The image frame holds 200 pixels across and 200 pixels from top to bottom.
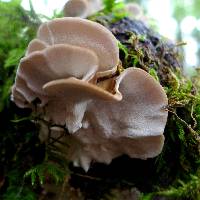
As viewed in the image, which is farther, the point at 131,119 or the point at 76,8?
the point at 76,8

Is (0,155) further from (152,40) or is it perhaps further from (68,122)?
(152,40)

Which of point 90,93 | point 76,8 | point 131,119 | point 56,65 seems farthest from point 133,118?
point 76,8

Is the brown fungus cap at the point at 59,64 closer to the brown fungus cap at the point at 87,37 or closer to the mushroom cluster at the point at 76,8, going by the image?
the brown fungus cap at the point at 87,37

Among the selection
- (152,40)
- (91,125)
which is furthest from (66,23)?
→ (152,40)

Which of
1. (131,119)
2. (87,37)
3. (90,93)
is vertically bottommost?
(131,119)

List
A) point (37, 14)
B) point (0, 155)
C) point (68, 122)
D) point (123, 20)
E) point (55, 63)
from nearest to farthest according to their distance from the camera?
point (55, 63) → point (68, 122) → point (0, 155) → point (123, 20) → point (37, 14)

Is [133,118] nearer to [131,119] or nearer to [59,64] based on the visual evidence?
[131,119]

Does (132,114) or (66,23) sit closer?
(66,23)
